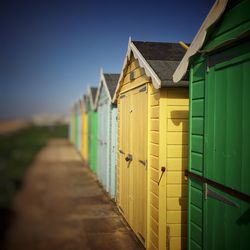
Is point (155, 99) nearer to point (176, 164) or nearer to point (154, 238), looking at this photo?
point (176, 164)

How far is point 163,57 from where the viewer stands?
5562 millimetres

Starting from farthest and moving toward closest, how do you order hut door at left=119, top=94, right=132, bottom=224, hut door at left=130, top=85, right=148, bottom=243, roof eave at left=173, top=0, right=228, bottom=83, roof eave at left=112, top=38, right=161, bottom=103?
hut door at left=119, top=94, right=132, bottom=224, hut door at left=130, top=85, right=148, bottom=243, roof eave at left=112, top=38, right=161, bottom=103, roof eave at left=173, top=0, right=228, bottom=83

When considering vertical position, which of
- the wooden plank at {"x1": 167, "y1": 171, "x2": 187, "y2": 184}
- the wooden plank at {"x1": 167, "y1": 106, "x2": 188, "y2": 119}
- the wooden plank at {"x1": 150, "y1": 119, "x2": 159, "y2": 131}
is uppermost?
the wooden plank at {"x1": 167, "y1": 106, "x2": 188, "y2": 119}

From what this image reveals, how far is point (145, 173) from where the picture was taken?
5.32 meters

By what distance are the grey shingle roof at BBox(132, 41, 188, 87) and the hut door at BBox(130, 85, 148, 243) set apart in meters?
0.51

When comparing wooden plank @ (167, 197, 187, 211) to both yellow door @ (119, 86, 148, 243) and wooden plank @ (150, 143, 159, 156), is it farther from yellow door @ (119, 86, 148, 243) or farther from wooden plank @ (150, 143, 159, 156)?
wooden plank @ (150, 143, 159, 156)

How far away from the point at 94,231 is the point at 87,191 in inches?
150

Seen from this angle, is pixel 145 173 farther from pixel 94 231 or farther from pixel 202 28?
pixel 202 28

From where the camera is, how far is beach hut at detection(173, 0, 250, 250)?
107 inches

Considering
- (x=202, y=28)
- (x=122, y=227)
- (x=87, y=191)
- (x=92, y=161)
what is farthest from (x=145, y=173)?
(x=92, y=161)

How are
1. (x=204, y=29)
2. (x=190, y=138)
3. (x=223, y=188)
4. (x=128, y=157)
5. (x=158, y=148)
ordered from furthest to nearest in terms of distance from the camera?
(x=128, y=157) < (x=158, y=148) < (x=190, y=138) < (x=204, y=29) < (x=223, y=188)

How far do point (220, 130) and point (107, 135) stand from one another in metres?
6.95

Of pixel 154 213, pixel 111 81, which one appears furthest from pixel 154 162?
pixel 111 81

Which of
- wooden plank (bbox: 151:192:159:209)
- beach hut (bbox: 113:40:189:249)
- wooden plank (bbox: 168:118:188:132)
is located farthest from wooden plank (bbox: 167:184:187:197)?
wooden plank (bbox: 168:118:188:132)
